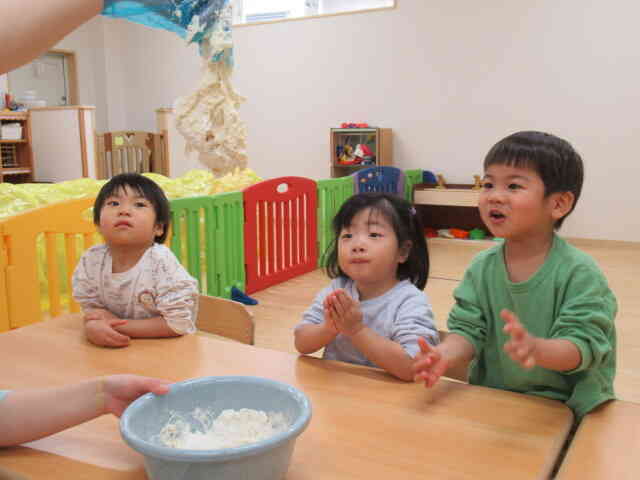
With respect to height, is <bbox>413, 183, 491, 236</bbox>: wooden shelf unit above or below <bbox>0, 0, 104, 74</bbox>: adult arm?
below

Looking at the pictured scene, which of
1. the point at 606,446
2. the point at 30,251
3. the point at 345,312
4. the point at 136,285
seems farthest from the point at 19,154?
the point at 606,446

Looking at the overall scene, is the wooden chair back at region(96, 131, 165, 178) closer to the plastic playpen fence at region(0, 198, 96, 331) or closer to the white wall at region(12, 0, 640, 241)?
the white wall at region(12, 0, 640, 241)

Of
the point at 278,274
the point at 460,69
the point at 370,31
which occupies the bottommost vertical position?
the point at 278,274

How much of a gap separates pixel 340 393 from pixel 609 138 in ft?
16.7

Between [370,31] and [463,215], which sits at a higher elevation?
[370,31]

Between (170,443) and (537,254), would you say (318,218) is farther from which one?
(170,443)

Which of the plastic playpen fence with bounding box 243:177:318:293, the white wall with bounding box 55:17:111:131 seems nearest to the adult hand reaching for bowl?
the plastic playpen fence with bounding box 243:177:318:293

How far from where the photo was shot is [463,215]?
6016 mm

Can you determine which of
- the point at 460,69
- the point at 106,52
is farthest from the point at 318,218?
the point at 106,52

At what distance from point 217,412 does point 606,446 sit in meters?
0.55

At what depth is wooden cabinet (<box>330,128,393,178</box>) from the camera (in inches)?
239

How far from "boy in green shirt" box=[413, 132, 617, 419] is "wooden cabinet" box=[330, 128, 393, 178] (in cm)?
502

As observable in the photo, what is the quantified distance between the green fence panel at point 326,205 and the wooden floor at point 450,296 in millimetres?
260

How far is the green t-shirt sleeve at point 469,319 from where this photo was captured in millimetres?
1130
